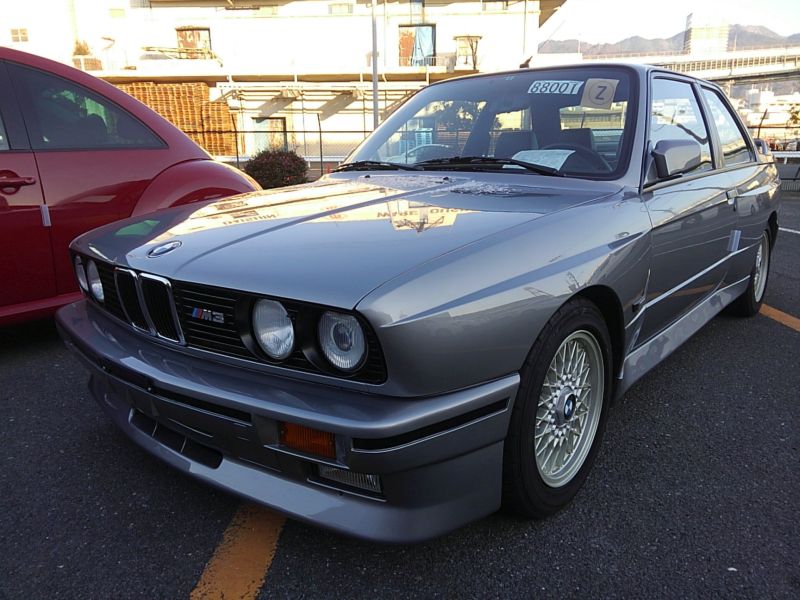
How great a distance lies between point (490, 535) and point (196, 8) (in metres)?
27.3

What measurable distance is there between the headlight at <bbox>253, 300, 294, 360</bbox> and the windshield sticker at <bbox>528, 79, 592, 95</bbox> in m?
1.84

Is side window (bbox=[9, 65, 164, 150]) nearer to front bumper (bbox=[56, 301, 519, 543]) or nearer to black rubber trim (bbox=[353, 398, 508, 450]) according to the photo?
front bumper (bbox=[56, 301, 519, 543])

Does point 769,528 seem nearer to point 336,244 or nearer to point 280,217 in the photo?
point 336,244

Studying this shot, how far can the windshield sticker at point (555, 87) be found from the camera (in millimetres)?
2617

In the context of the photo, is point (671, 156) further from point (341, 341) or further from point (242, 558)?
point (242, 558)

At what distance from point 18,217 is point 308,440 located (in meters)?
2.48

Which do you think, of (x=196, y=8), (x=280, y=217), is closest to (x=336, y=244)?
(x=280, y=217)

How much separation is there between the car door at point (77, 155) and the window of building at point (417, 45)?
21.5 metres

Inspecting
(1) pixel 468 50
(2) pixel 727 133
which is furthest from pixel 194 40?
(2) pixel 727 133

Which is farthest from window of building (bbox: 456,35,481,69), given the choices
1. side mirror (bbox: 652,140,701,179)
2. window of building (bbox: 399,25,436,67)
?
side mirror (bbox: 652,140,701,179)

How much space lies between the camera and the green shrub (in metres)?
10.7

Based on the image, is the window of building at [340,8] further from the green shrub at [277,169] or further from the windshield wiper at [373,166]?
the windshield wiper at [373,166]

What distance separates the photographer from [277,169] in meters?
10.7

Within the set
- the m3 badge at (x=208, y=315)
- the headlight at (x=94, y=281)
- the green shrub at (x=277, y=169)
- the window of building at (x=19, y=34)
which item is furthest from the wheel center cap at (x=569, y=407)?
the window of building at (x=19, y=34)
